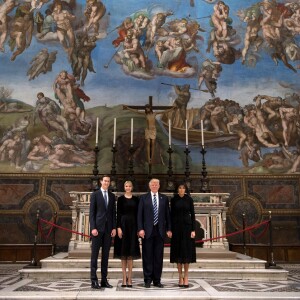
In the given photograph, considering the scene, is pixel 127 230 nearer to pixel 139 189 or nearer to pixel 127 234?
pixel 127 234

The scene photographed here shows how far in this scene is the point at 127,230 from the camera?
217 inches

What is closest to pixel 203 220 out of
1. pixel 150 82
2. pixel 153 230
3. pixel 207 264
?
pixel 207 264

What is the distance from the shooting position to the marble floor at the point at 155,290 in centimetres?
474

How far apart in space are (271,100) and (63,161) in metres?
7.77

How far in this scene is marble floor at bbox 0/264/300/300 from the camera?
474cm

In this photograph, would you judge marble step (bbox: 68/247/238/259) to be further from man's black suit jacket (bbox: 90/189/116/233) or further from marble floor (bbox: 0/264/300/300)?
man's black suit jacket (bbox: 90/189/116/233)

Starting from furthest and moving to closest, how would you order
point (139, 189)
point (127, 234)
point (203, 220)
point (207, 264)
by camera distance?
point (139, 189)
point (203, 220)
point (207, 264)
point (127, 234)

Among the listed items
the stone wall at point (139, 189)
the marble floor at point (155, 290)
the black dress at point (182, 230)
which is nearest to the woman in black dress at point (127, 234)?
the marble floor at point (155, 290)

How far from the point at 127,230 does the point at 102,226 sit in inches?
16.1

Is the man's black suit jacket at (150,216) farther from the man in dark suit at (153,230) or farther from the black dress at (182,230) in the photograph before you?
the black dress at (182,230)

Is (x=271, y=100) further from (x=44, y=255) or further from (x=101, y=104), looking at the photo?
(x=44, y=255)

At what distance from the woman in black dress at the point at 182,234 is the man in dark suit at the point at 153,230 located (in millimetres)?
135

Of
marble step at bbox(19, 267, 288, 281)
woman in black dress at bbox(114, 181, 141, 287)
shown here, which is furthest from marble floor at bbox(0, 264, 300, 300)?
woman in black dress at bbox(114, 181, 141, 287)

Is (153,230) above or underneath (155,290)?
above
